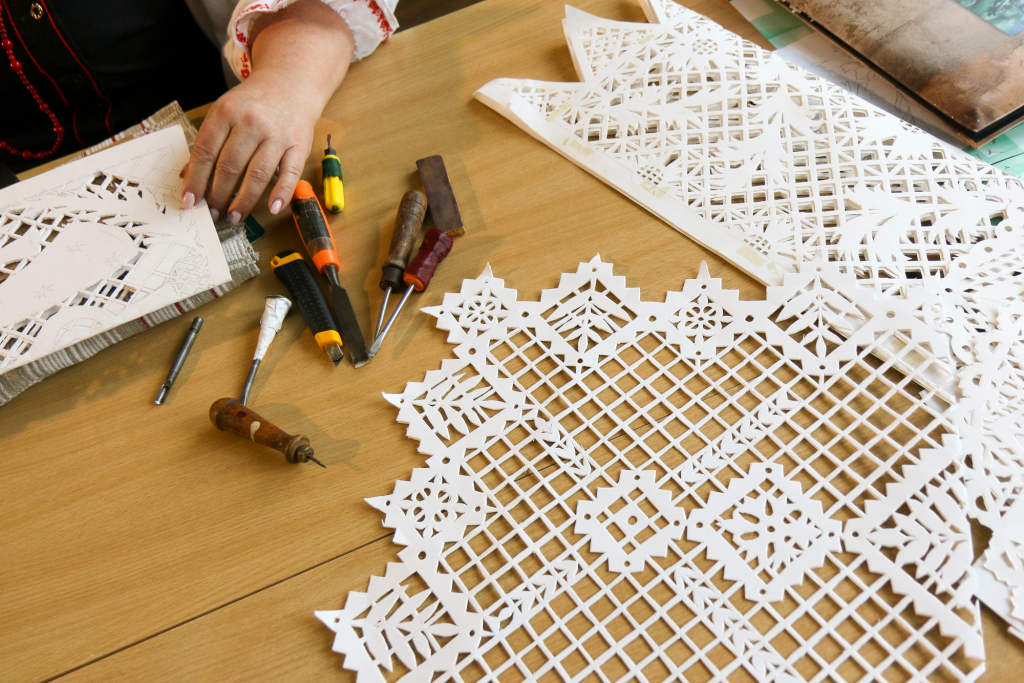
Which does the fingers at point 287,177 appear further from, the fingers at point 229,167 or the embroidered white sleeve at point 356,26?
the embroidered white sleeve at point 356,26

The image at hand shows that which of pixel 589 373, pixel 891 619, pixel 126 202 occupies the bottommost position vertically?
pixel 891 619

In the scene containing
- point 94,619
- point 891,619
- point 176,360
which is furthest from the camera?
point 176,360

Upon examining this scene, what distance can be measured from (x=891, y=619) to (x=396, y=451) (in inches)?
18.5

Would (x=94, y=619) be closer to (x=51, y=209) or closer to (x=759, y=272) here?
(x=51, y=209)

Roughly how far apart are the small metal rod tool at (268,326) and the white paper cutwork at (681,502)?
181 millimetres

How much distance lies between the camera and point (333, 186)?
2.75 feet

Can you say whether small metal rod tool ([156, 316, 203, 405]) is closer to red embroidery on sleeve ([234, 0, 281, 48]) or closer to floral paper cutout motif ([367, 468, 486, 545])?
floral paper cutout motif ([367, 468, 486, 545])

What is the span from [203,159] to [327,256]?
0.22m

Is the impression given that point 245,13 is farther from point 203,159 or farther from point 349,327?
point 349,327

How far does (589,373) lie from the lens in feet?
2.20

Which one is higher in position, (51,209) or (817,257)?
(51,209)

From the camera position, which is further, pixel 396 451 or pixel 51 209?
pixel 51 209

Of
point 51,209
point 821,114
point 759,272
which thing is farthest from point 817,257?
point 51,209

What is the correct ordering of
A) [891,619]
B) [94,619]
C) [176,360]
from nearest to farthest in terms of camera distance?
[891,619]
[94,619]
[176,360]
